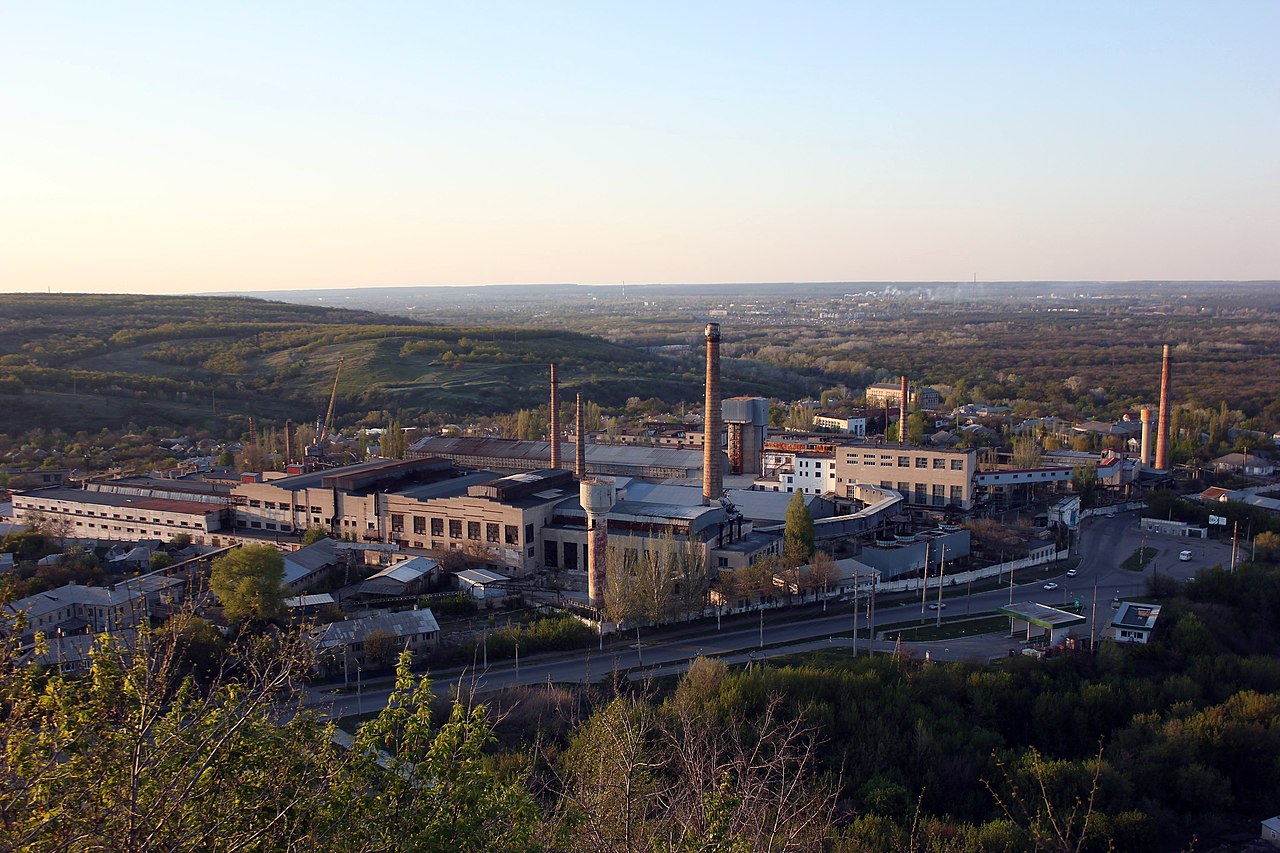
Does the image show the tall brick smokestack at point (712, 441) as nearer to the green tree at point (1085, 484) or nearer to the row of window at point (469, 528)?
the row of window at point (469, 528)

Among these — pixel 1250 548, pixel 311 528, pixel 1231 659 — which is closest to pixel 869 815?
pixel 1231 659

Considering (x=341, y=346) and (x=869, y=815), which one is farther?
(x=341, y=346)

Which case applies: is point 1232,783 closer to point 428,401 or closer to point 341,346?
point 428,401

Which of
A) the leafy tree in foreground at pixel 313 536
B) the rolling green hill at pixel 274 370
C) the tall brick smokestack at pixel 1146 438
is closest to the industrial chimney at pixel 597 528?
the leafy tree in foreground at pixel 313 536

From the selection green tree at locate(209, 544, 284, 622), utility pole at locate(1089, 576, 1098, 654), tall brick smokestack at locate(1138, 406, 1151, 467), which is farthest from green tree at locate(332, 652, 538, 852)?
tall brick smokestack at locate(1138, 406, 1151, 467)

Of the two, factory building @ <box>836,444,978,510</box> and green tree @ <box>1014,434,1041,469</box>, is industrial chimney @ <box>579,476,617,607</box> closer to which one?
factory building @ <box>836,444,978,510</box>

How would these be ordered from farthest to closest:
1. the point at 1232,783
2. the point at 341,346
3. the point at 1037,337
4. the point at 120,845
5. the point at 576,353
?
the point at 1037,337 < the point at 576,353 < the point at 341,346 < the point at 1232,783 < the point at 120,845
